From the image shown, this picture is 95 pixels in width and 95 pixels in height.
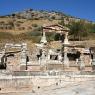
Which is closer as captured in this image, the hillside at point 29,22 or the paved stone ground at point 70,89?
the paved stone ground at point 70,89

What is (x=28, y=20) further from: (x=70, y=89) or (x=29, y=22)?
(x=70, y=89)

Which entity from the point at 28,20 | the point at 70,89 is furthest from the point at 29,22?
the point at 70,89

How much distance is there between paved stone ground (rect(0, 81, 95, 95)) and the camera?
81.4 feet

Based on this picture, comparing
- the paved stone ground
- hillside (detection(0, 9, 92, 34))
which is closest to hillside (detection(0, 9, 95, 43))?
hillside (detection(0, 9, 92, 34))

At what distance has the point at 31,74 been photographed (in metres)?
27.9

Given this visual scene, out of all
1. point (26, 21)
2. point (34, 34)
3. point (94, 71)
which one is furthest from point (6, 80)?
point (26, 21)

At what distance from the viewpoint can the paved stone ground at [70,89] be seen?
24.8 metres

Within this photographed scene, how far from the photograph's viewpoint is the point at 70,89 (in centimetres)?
2602

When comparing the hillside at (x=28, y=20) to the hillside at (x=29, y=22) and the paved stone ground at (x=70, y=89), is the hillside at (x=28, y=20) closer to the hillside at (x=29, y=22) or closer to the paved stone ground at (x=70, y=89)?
the hillside at (x=29, y=22)

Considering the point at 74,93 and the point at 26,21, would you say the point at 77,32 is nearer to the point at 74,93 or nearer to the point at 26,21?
the point at 26,21

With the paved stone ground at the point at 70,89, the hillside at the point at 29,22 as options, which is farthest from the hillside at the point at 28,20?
the paved stone ground at the point at 70,89

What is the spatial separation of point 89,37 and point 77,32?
2533 mm

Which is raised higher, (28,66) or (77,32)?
Answer: (77,32)

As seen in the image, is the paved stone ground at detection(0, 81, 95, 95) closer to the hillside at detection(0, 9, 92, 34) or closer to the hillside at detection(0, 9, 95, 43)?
the hillside at detection(0, 9, 95, 43)
